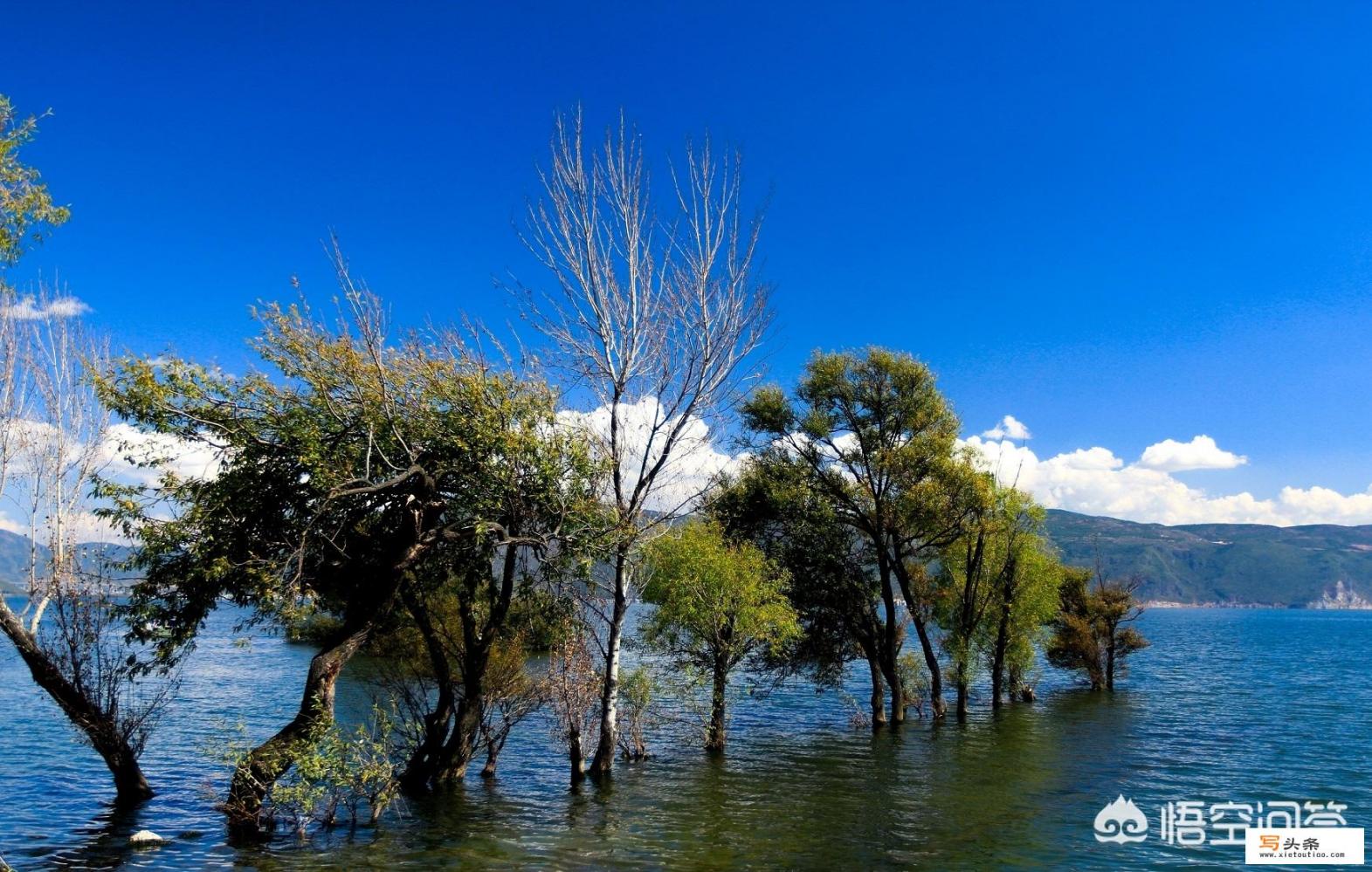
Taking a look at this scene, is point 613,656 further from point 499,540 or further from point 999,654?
point 999,654

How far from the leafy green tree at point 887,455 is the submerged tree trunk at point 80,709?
26339 mm

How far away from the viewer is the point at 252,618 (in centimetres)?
1903

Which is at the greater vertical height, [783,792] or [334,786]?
[334,786]

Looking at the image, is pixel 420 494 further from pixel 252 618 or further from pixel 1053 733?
pixel 1053 733

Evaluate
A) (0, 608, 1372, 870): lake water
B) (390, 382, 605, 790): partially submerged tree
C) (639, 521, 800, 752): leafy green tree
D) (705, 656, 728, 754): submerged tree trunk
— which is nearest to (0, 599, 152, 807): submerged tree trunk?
(0, 608, 1372, 870): lake water

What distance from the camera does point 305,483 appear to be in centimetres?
1869

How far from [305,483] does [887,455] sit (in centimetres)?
2444

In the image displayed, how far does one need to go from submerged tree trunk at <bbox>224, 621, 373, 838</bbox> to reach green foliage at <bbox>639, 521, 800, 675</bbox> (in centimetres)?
1295

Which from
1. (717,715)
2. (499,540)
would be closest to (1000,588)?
(717,715)

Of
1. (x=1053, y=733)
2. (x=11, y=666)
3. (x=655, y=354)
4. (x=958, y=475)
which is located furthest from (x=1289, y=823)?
(x=11, y=666)

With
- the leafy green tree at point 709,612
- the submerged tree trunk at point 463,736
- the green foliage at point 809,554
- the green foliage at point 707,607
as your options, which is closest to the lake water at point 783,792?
the submerged tree trunk at point 463,736

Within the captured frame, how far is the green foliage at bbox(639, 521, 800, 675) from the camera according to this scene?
29484mm

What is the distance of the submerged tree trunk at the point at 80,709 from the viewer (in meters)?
18.0

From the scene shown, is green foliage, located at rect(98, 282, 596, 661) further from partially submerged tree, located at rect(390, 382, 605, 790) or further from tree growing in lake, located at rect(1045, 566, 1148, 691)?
tree growing in lake, located at rect(1045, 566, 1148, 691)
